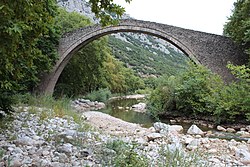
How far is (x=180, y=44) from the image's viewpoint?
12758mm

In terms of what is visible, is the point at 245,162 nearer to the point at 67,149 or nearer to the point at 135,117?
the point at 67,149

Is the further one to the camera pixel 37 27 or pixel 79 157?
pixel 79 157

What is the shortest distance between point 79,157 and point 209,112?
7.31 m

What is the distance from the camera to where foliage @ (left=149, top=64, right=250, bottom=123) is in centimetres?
838

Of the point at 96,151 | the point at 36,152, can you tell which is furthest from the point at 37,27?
the point at 96,151

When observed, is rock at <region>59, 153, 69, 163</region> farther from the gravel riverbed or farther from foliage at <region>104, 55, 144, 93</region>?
foliage at <region>104, 55, 144, 93</region>

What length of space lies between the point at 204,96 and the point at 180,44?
384cm

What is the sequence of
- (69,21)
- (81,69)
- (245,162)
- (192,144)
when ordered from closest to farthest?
(245,162) → (192,144) → (69,21) → (81,69)

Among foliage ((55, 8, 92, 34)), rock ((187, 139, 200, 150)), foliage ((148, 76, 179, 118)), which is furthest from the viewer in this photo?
foliage ((55, 8, 92, 34))

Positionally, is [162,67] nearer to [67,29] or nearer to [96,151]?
[67,29]

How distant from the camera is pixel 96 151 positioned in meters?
3.40

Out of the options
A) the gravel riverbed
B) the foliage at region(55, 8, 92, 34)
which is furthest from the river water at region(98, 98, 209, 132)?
the foliage at region(55, 8, 92, 34)

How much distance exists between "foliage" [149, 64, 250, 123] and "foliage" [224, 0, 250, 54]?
138 cm

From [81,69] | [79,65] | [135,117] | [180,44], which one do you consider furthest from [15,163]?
[79,65]
